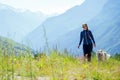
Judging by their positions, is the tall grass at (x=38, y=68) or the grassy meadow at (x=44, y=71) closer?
the tall grass at (x=38, y=68)

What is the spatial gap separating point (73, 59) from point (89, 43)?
1937 mm

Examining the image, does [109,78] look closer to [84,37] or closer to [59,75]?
[59,75]

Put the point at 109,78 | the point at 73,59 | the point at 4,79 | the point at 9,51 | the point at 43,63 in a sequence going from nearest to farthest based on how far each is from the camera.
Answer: the point at 4,79, the point at 9,51, the point at 109,78, the point at 43,63, the point at 73,59

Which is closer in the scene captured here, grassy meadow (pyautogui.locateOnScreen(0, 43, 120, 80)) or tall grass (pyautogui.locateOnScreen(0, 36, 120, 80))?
tall grass (pyautogui.locateOnScreen(0, 36, 120, 80))

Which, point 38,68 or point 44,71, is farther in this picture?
point 38,68

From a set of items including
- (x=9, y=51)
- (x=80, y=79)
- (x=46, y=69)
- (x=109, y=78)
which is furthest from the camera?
(x=46, y=69)

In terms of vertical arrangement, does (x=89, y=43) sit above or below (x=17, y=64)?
above

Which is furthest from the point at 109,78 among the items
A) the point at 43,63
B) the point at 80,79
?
the point at 43,63

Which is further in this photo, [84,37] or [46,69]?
[84,37]

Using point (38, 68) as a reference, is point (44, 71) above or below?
below

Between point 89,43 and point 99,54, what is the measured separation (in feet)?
3.75

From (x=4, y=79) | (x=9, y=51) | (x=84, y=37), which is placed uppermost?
(x=84, y=37)

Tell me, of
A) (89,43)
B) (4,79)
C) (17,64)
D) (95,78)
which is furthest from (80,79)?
(89,43)

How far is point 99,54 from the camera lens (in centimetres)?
1652
